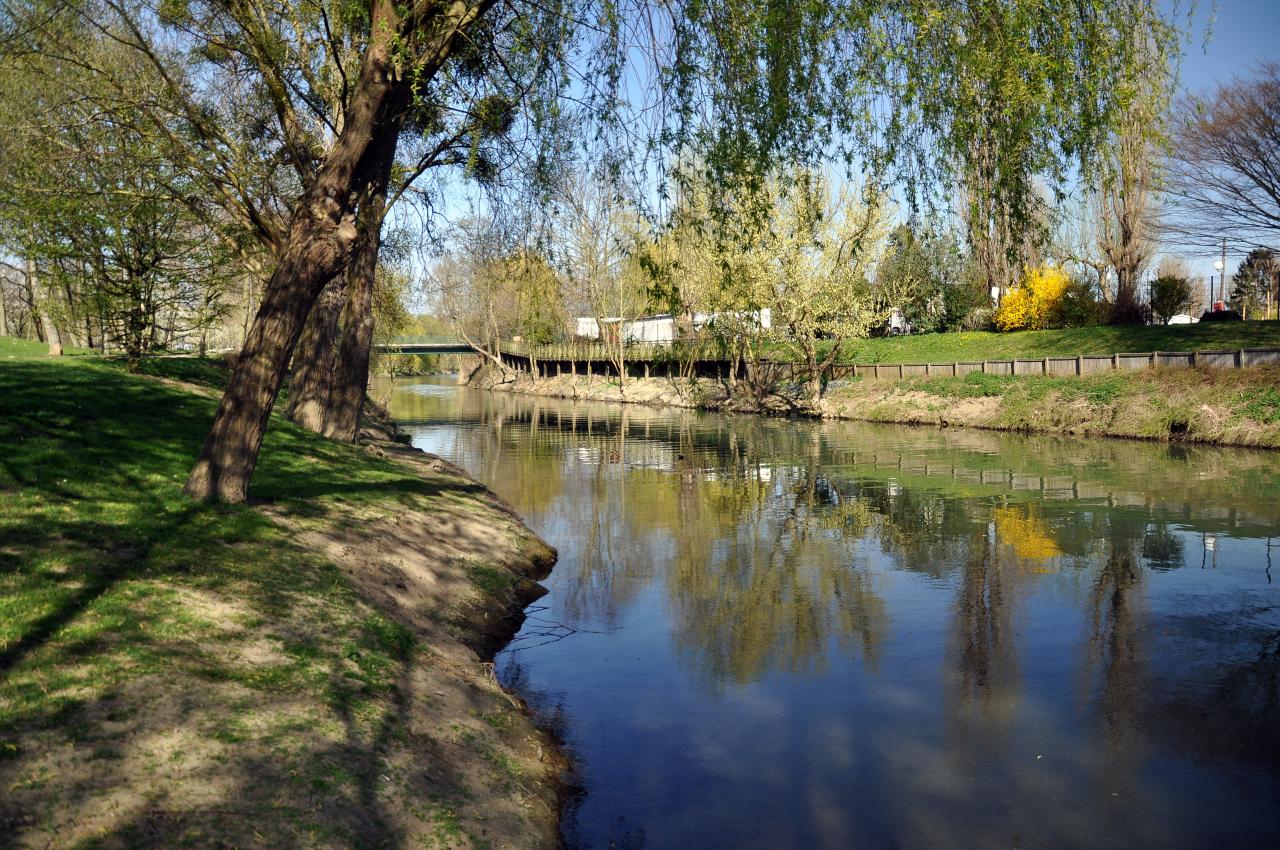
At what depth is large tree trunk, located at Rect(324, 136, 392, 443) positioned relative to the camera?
2081 cm

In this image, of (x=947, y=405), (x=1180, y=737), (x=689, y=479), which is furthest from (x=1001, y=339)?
(x=1180, y=737)

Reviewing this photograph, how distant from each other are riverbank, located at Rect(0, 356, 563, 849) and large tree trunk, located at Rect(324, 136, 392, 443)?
22.6ft

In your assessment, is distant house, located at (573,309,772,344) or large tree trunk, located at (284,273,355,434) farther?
distant house, located at (573,309,772,344)

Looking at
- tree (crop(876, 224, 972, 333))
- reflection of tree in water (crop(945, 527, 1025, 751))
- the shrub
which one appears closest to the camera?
reflection of tree in water (crop(945, 527, 1025, 751))

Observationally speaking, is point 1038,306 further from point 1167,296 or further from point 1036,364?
point 1036,364

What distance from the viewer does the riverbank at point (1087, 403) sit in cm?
2988

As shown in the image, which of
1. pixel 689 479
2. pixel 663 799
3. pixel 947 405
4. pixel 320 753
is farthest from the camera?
pixel 947 405

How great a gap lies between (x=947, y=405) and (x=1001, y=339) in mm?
9110

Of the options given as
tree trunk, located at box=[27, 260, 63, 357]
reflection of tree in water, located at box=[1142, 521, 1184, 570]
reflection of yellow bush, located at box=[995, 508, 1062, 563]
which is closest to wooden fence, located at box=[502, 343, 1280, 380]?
reflection of yellow bush, located at box=[995, 508, 1062, 563]

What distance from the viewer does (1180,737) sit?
9227mm

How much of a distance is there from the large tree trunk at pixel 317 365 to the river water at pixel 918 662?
511 centimetres

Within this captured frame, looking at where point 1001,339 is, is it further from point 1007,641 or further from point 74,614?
point 74,614

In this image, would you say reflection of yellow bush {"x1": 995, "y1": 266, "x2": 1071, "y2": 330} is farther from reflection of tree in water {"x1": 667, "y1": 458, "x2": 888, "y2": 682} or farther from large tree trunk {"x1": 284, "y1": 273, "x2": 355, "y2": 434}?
large tree trunk {"x1": 284, "y1": 273, "x2": 355, "y2": 434}

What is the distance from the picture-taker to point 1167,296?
4422 cm
